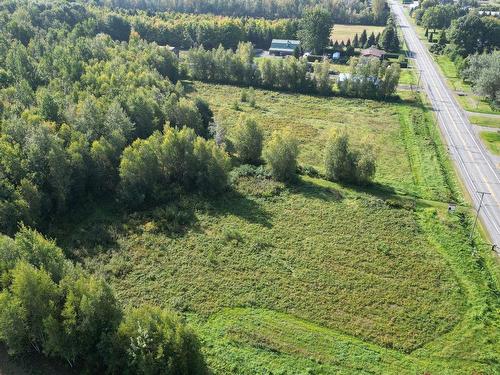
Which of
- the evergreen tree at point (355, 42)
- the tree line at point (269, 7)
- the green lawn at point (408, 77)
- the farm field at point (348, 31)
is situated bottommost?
the green lawn at point (408, 77)

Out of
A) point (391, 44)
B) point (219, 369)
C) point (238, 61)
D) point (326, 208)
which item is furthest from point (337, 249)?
point (391, 44)

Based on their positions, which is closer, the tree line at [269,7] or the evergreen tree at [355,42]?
the evergreen tree at [355,42]

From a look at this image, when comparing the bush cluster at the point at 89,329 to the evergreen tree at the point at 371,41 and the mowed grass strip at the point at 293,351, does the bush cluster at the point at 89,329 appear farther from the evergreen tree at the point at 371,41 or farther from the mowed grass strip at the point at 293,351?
the evergreen tree at the point at 371,41

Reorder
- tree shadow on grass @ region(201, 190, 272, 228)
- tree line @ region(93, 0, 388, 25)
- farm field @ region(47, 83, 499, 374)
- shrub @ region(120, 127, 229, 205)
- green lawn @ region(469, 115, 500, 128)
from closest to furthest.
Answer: farm field @ region(47, 83, 499, 374)
tree shadow on grass @ region(201, 190, 272, 228)
shrub @ region(120, 127, 229, 205)
green lawn @ region(469, 115, 500, 128)
tree line @ region(93, 0, 388, 25)

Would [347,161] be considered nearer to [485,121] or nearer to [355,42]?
[485,121]

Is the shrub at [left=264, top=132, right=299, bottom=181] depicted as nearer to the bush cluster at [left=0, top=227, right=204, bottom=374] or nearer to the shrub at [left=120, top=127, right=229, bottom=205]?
the shrub at [left=120, top=127, right=229, bottom=205]

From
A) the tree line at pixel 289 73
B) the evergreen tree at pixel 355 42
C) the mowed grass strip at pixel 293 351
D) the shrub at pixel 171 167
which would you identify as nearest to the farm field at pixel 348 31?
the evergreen tree at pixel 355 42

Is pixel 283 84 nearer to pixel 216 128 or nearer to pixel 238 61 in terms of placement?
pixel 238 61

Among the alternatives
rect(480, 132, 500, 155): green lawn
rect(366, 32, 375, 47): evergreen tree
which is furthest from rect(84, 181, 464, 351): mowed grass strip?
rect(366, 32, 375, 47): evergreen tree
